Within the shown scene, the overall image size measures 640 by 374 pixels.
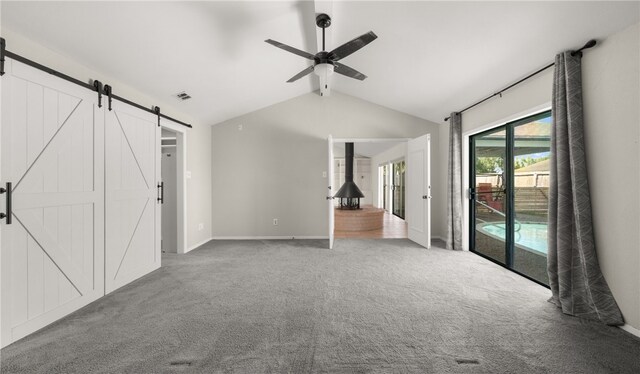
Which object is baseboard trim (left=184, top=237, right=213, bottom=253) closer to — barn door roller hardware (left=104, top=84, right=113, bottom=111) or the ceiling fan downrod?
barn door roller hardware (left=104, top=84, right=113, bottom=111)

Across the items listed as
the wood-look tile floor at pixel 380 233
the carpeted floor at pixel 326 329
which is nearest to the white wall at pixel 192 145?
the carpeted floor at pixel 326 329

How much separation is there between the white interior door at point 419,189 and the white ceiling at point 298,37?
923 mm

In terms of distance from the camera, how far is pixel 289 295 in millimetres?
2557

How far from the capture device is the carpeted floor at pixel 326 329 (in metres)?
1.56

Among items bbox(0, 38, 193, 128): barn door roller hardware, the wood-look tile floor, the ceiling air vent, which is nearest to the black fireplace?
the wood-look tile floor

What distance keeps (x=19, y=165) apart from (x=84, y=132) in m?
0.62

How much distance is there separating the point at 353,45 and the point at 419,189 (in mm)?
3126

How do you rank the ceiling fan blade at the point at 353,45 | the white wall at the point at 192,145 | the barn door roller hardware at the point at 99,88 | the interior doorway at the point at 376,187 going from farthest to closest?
the interior doorway at the point at 376,187
the barn door roller hardware at the point at 99,88
the white wall at the point at 192,145
the ceiling fan blade at the point at 353,45

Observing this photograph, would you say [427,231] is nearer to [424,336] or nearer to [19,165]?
[424,336]

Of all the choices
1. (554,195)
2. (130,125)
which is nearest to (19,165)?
(130,125)

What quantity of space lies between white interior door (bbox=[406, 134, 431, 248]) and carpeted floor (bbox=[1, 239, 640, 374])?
1324 mm

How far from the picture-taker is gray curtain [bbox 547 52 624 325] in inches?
82.7

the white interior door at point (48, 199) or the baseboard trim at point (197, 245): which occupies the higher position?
the white interior door at point (48, 199)

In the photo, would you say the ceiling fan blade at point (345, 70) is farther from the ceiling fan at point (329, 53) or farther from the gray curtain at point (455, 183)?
the gray curtain at point (455, 183)
